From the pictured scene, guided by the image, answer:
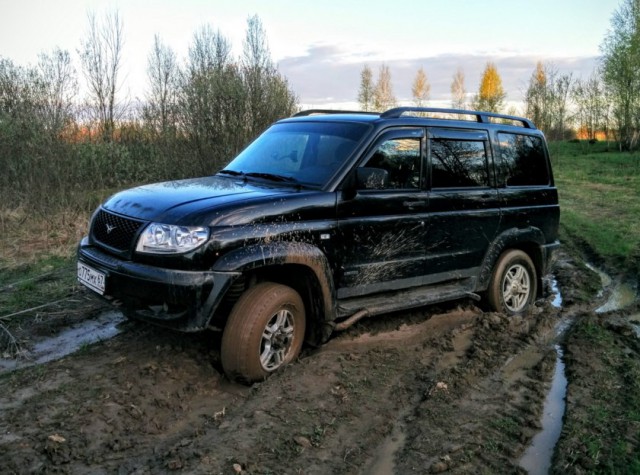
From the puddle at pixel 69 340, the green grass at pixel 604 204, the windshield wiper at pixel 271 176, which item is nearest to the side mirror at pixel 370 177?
the windshield wiper at pixel 271 176

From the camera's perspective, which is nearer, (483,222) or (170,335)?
(170,335)

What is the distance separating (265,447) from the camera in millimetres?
3373

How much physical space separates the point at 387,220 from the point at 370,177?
1.59ft

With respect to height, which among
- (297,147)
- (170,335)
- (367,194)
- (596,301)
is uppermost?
(297,147)

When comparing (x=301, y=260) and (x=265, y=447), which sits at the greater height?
(x=301, y=260)

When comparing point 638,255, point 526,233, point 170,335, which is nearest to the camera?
point 170,335

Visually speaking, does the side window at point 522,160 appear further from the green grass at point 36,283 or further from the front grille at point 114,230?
the green grass at point 36,283

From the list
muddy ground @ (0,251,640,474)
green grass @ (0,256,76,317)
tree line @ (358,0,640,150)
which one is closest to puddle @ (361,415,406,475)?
muddy ground @ (0,251,640,474)

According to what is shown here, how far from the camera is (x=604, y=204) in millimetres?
15516

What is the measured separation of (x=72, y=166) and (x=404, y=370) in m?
8.59

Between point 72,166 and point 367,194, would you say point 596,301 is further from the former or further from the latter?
point 72,166

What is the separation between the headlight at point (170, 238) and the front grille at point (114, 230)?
5.3 inches

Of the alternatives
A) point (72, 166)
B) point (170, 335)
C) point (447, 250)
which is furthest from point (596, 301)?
point (72, 166)

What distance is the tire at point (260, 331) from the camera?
13.7 ft
